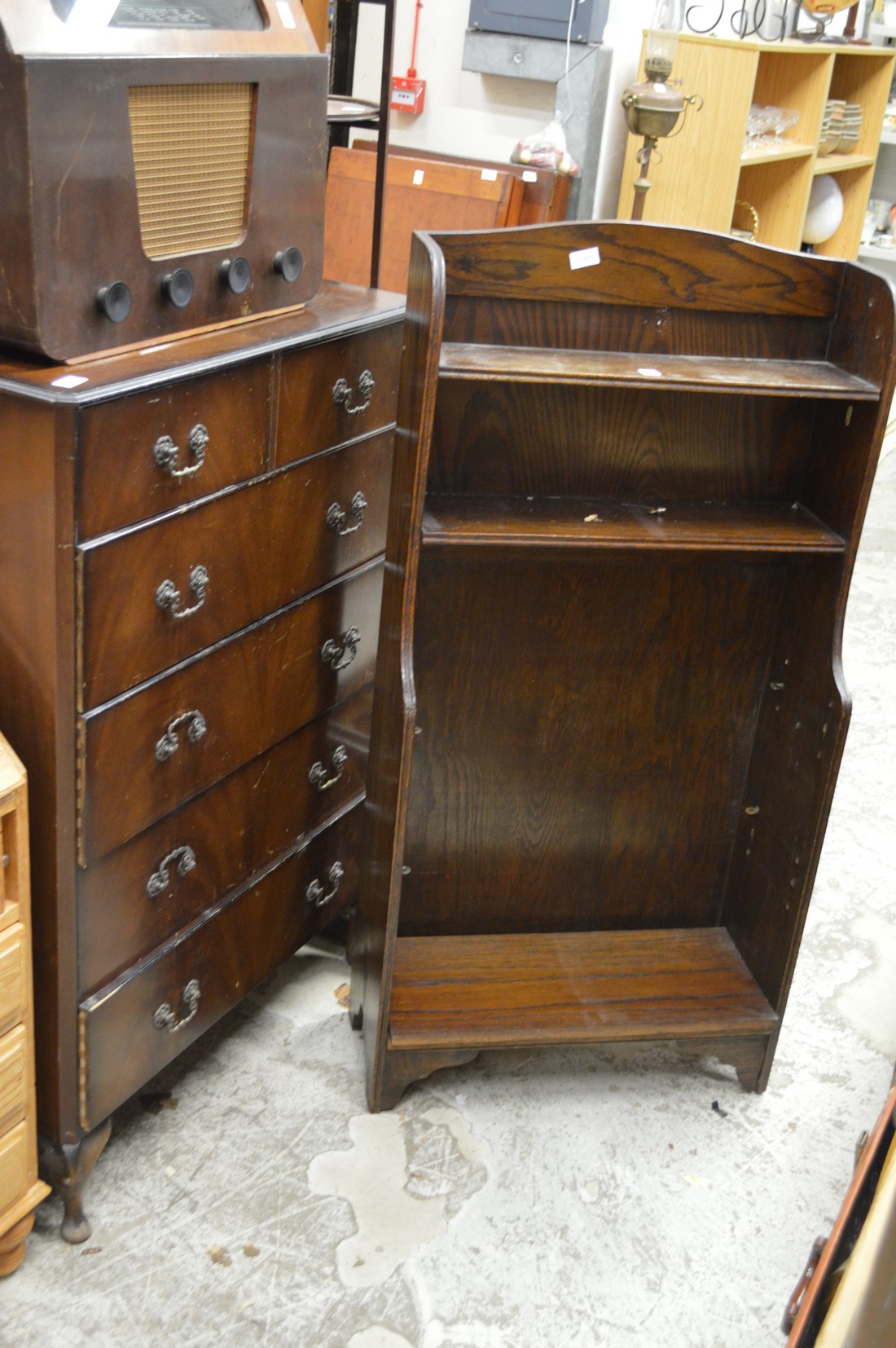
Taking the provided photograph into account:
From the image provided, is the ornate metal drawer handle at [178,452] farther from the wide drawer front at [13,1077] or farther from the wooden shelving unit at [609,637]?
the wide drawer front at [13,1077]

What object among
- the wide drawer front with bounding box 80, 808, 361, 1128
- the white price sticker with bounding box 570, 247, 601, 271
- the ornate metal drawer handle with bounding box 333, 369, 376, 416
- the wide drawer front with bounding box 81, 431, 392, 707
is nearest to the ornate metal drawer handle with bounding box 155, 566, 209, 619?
the wide drawer front with bounding box 81, 431, 392, 707

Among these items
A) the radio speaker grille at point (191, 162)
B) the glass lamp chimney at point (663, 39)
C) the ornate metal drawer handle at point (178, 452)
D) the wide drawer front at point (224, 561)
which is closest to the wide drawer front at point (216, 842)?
the wide drawer front at point (224, 561)

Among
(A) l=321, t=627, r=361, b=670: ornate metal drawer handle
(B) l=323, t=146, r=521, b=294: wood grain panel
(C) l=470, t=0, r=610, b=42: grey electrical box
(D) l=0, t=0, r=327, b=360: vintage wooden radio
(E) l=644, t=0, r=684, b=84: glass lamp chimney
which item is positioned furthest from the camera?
(B) l=323, t=146, r=521, b=294: wood grain panel

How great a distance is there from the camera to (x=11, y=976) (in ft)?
5.57

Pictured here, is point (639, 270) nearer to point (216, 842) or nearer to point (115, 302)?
point (115, 302)

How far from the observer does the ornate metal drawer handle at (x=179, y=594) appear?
5.75 feet

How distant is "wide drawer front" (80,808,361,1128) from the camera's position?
74.2 inches

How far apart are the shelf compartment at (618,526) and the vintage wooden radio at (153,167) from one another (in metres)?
0.42

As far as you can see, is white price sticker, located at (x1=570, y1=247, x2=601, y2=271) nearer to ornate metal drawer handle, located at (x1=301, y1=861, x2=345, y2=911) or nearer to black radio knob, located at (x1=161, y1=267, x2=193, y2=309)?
black radio knob, located at (x1=161, y1=267, x2=193, y2=309)

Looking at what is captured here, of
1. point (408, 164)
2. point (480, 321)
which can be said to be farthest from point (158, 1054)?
point (408, 164)

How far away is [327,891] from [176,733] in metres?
0.66

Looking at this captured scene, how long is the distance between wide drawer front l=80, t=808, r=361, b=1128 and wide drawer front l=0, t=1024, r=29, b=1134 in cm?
9

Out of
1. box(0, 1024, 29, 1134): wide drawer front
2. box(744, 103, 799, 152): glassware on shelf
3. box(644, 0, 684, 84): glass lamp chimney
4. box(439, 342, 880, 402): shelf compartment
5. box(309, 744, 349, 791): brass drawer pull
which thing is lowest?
box(0, 1024, 29, 1134): wide drawer front

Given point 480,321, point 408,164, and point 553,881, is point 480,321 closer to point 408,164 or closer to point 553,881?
point 553,881
